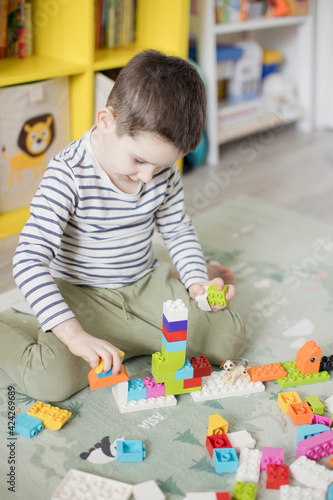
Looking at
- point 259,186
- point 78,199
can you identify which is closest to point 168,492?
point 78,199

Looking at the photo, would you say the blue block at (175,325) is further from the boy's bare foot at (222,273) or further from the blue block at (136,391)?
the boy's bare foot at (222,273)

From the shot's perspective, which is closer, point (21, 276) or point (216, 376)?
point (21, 276)

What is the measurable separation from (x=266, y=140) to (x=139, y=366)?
1640mm

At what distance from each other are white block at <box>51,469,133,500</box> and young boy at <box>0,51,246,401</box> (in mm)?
160

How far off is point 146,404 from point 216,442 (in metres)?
0.14

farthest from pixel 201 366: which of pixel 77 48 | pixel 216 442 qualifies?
pixel 77 48

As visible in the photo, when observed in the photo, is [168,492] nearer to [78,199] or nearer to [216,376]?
[216,376]

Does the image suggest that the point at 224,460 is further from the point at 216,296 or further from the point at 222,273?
the point at 222,273

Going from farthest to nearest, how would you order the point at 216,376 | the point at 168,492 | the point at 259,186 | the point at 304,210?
the point at 259,186 → the point at 304,210 → the point at 216,376 → the point at 168,492

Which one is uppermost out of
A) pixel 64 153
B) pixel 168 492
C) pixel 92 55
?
pixel 92 55

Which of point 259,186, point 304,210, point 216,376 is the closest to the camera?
point 216,376

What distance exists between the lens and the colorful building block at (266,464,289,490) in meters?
0.81

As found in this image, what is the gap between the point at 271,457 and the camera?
851 mm

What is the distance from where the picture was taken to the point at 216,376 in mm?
1029
